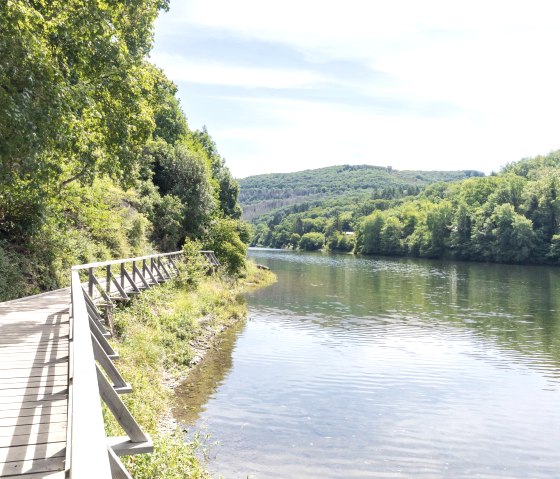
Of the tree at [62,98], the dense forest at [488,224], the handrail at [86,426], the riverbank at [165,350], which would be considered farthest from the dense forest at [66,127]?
A: the dense forest at [488,224]

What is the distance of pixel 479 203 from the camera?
352 ft

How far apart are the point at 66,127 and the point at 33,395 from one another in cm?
845

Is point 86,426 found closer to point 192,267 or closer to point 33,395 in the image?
point 33,395

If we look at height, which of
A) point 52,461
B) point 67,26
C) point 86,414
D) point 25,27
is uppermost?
point 67,26

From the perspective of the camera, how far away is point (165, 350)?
1727cm

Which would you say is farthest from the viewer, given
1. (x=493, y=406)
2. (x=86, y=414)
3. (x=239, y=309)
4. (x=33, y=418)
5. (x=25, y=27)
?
(x=239, y=309)

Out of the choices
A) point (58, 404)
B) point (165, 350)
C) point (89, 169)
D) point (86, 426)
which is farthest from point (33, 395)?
point (89, 169)

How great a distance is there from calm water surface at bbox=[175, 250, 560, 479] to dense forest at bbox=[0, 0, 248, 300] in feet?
23.4

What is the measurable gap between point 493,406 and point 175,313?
11.8m

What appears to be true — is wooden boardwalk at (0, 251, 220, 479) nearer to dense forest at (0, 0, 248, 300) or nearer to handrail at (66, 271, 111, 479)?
handrail at (66, 271, 111, 479)

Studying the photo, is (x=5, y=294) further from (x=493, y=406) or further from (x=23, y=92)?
(x=493, y=406)

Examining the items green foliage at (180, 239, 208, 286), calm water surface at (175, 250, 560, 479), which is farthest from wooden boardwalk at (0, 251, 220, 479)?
green foliage at (180, 239, 208, 286)

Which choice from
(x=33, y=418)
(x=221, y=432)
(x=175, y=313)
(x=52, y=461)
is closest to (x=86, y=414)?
(x=52, y=461)

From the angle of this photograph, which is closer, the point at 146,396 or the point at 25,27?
the point at 25,27
